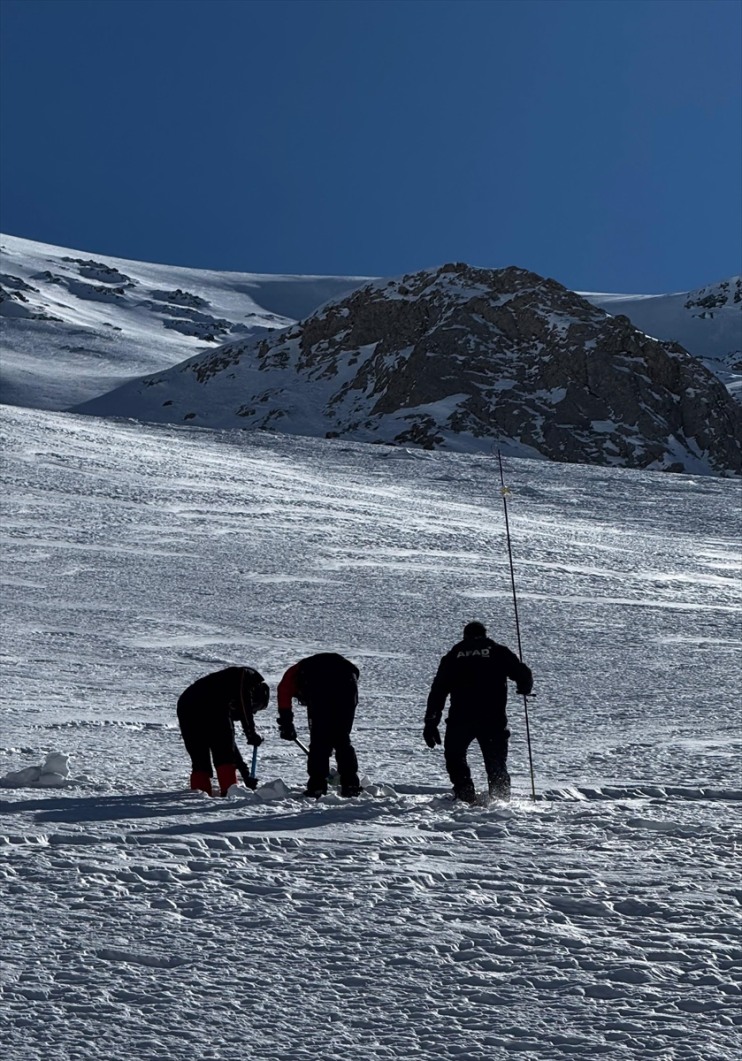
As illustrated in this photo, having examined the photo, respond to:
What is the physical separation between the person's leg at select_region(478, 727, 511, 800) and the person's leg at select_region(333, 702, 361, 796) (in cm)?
82

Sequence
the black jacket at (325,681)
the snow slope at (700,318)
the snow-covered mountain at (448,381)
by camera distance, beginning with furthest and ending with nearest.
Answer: the snow slope at (700,318) → the snow-covered mountain at (448,381) → the black jacket at (325,681)

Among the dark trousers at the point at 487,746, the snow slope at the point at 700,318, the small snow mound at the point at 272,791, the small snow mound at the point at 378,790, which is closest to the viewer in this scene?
the small snow mound at the point at 272,791

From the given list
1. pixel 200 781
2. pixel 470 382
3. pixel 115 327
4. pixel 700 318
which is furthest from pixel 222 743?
pixel 700 318

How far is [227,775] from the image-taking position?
814 cm

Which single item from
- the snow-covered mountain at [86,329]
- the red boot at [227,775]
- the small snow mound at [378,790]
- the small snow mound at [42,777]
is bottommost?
the small snow mound at [378,790]

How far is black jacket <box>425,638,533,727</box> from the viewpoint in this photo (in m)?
7.73

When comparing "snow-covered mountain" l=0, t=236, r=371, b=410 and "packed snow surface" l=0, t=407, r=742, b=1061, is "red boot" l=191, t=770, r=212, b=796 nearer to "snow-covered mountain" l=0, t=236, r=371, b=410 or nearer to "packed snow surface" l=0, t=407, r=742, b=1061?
"packed snow surface" l=0, t=407, r=742, b=1061

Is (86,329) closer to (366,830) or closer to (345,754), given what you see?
(345,754)

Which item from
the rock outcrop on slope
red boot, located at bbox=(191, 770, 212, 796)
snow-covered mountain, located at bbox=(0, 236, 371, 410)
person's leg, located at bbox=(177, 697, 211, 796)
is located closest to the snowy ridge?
snow-covered mountain, located at bbox=(0, 236, 371, 410)

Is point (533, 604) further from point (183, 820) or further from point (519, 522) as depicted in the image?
point (183, 820)

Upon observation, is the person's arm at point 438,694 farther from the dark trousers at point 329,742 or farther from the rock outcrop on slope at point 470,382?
the rock outcrop on slope at point 470,382

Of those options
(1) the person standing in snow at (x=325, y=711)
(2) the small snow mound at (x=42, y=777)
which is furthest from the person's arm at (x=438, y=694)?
→ (2) the small snow mound at (x=42, y=777)

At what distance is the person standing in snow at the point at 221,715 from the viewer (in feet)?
26.8

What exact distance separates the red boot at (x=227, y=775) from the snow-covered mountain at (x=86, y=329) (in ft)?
291
